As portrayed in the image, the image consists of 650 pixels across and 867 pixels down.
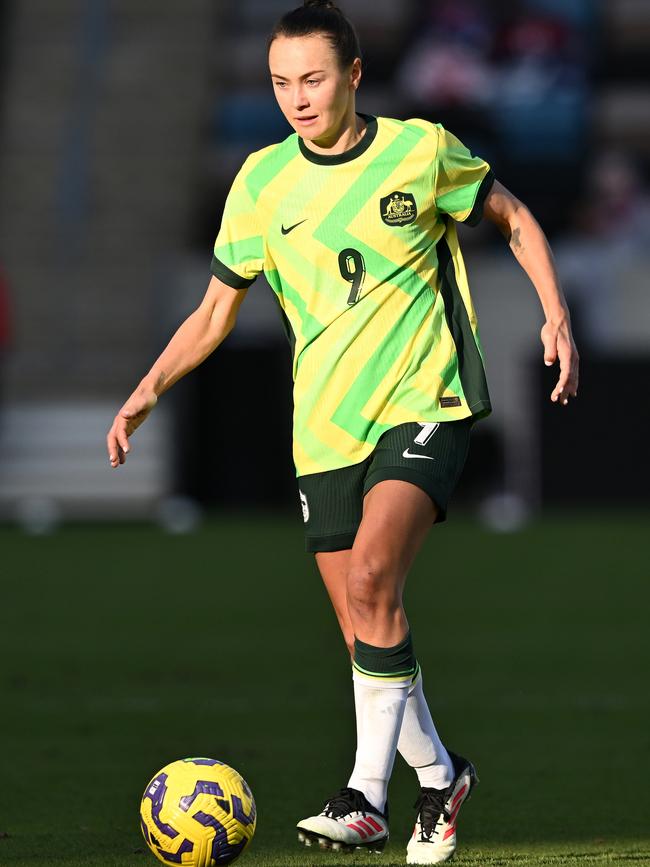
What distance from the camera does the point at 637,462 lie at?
56.9 feet

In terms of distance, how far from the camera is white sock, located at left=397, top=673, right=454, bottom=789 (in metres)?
4.72

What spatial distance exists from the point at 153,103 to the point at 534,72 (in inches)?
A: 215

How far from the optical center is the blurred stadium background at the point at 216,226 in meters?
18.0

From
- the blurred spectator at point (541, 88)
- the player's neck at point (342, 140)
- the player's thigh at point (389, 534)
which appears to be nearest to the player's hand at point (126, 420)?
the player's thigh at point (389, 534)

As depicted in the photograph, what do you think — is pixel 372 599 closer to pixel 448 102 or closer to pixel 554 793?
pixel 554 793

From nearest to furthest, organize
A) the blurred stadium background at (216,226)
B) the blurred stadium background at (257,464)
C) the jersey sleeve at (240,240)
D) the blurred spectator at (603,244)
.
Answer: the jersey sleeve at (240,240) < the blurred stadium background at (257,464) < the blurred stadium background at (216,226) < the blurred spectator at (603,244)

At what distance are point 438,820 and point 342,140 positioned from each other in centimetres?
175

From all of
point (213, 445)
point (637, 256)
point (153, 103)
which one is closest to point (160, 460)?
point (213, 445)

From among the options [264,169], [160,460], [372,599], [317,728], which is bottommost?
[160,460]

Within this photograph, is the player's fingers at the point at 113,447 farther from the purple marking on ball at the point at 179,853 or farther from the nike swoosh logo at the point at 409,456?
the purple marking on ball at the point at 179,853

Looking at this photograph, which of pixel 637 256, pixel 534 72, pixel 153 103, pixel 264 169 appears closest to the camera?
pixel 264 169

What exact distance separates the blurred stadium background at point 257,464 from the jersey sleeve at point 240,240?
1.48 m

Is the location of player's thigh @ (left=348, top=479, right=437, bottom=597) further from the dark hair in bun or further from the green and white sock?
the dark hair in bun

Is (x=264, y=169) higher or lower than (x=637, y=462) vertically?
higher
